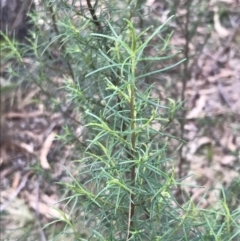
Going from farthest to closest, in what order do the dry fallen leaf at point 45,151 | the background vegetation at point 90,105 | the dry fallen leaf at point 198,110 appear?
1. the dry fallen leaf at point 198,110
2. the dry fallen leaf at point 45,151
3. the background vegetation at point 90,105

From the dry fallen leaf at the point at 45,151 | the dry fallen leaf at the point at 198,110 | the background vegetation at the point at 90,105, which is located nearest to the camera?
the background vegetation at the point at 90,105

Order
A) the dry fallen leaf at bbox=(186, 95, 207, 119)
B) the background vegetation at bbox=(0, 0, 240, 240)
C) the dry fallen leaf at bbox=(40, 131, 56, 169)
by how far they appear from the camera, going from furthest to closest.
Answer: the dry fallen leaf at bbox=(186, 95, 207, 119) < the dry fallen leaf at bbox=(40, 131, 56, 169) < the background vegetation at bbox=(0, 0, 240, 240)

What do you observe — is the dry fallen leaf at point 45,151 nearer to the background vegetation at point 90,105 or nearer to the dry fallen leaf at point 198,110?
the background vegetation at point 90,105

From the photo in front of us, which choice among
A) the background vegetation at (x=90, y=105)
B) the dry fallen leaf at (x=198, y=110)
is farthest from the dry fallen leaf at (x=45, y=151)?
the dry fallen leaf at (x=198, y=110)

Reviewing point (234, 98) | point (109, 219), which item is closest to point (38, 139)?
point (234, 98)

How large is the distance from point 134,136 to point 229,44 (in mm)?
2044

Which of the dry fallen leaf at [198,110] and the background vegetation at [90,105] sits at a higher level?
the background vegetation at [90,105]

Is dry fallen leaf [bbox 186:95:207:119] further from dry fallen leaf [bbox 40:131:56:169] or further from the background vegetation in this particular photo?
dry fallen leaf [bbox 40:131:56:169]

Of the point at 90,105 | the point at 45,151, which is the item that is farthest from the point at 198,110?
the point at 90,105

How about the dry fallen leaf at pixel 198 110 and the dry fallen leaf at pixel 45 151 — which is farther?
the dry fallen leaf at pixel 198 110

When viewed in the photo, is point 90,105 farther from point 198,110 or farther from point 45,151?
point 198,110

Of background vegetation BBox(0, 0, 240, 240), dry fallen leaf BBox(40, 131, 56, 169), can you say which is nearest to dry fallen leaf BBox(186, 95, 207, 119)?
background vegetation BBox(0, 0, 240, 240)

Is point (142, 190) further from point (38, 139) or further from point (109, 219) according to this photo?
point (38, 139)

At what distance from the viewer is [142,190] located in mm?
936
